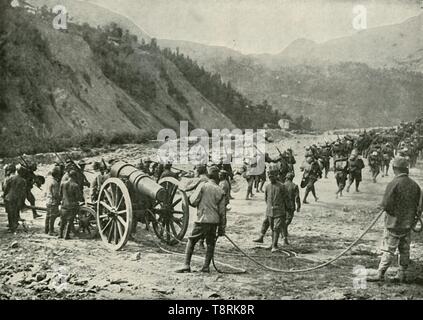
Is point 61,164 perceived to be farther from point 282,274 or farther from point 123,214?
point 282,274

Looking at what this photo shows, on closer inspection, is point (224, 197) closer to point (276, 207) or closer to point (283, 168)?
point (276, 207)

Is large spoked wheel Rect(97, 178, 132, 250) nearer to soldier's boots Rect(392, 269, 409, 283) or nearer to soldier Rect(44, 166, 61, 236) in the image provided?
soldier Rect(44, 166, 61, 236)

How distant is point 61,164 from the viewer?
9.76 metres

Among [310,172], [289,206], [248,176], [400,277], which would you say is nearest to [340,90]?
[310,172]

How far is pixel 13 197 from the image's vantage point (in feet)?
→ 30.5

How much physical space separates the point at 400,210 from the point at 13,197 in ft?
20.1

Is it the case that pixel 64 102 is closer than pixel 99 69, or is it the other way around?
pixel 64 102

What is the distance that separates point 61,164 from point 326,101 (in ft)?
33.1

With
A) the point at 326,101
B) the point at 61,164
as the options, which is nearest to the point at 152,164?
the point at 61,164

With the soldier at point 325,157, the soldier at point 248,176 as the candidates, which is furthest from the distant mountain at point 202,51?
the soldier at point 325,157

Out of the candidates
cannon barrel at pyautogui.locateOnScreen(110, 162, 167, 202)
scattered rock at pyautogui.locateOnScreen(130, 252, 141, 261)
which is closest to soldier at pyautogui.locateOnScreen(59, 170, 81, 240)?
cannon barrel at pyautogui.locateOnScreen(110, 162, 167, 202)
